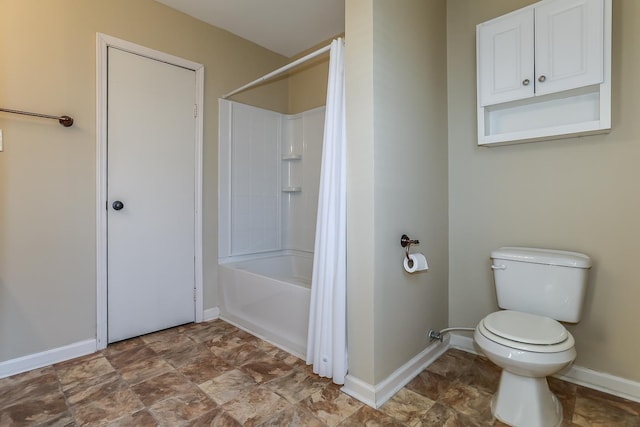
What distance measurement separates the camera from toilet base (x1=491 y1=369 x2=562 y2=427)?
4.62 ft

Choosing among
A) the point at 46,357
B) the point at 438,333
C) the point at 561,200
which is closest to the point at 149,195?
the point at 46,357

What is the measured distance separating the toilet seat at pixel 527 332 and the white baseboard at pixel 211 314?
205 cm

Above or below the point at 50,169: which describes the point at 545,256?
below

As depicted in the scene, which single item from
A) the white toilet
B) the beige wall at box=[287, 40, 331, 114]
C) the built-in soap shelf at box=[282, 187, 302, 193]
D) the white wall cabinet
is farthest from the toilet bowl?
the beige wall at box=[287, 40, 331, 114]

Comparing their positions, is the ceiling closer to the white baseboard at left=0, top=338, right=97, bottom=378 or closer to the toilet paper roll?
the toilet paper roll

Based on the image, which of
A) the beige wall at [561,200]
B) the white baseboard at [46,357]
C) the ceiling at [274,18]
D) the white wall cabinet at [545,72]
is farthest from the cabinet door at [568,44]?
the white baseboard at [46,357]

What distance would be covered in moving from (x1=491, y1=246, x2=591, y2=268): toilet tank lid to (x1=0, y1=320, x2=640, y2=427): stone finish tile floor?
0.68 metres

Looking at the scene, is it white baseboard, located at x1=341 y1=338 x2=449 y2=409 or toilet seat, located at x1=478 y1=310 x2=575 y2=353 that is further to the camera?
white baseboard, located at x1=341 y1=338 x2=449 y2=409

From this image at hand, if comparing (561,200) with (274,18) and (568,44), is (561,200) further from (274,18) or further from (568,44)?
(274,18)

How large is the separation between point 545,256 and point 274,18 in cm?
250

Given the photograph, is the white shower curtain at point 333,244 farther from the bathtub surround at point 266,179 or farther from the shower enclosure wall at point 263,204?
the bathtub surround at point 266,179

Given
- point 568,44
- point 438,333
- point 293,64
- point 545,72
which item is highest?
point 293,64

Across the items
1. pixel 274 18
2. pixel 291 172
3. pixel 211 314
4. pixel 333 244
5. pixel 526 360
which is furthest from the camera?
pixel 291 172

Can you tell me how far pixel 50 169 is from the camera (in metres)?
1.94
